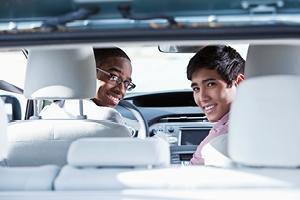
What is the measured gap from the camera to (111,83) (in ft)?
14.1

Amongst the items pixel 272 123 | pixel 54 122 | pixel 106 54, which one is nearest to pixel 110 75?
pixel 106 54

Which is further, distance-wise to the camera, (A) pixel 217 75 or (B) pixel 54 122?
(A) pixel 217 75

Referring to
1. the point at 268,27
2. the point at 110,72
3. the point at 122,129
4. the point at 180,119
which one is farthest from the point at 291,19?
the point at 180,119

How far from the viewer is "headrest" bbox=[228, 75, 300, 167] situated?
7.81 ft

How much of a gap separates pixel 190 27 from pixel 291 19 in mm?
300

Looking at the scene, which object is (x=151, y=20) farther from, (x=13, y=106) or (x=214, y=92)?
(x=13, y=106)

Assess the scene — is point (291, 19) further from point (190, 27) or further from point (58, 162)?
point (58, 162)

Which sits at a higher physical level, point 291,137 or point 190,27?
point 190,27

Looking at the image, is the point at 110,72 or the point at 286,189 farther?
the point at 110,72

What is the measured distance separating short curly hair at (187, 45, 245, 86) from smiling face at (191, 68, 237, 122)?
24 millimetres

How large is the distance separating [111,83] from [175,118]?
1.30 m

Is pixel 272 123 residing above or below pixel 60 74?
below

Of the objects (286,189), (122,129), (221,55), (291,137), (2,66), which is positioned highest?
(2,66)

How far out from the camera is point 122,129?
128 inches
